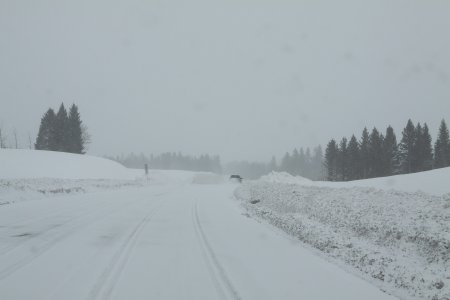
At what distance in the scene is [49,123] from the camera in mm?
74812

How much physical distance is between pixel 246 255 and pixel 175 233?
10.8ft

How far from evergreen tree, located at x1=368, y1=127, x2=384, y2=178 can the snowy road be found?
61672 millimetres

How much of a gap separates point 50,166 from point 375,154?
5472cm

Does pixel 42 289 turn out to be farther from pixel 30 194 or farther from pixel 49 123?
pixel 49 123

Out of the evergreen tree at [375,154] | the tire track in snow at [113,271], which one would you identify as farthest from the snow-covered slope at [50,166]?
the evergreen tree at [375,154]

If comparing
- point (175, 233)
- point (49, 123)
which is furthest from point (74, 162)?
point (175, 233)

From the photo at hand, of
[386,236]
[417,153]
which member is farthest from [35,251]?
[417,153]

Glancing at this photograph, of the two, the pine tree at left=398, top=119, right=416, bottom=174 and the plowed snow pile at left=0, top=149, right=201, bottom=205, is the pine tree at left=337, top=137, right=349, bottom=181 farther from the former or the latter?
the plowed snow pile at left=0, top=149, right=201, bottom=205

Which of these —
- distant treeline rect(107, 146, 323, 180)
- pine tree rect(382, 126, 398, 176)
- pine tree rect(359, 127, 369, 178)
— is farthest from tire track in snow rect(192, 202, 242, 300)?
distant treeline rect(107, 146, 323, 180)

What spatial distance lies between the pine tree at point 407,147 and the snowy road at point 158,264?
60201mm

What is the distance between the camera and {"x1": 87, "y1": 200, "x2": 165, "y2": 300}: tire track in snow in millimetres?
5750

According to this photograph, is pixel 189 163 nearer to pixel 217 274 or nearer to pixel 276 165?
pixel 276 165

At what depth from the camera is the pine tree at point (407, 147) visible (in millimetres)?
64750

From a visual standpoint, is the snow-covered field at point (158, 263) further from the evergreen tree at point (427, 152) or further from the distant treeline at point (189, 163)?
the distant treeline at point (189, 163)
